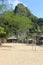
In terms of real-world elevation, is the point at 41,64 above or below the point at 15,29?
below

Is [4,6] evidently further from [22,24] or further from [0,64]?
[0,64]

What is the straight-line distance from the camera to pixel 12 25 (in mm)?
44656

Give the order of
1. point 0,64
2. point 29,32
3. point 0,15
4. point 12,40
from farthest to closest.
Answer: point 29,32 → point 12,40 → point 0,15 → point 0,64

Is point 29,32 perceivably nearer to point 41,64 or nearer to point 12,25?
point 12,25

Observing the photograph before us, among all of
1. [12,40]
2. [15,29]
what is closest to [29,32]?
[12,40]

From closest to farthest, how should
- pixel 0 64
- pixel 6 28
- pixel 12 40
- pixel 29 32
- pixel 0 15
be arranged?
pixel 0 64
pixel 0 15
pixel 6 28
pixel 12 40
pixel 29 32

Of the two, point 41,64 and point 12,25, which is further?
point 12,25

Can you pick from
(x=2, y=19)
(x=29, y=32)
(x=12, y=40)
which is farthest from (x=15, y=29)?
(x=29, y=32)

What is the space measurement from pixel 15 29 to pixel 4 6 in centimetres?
583

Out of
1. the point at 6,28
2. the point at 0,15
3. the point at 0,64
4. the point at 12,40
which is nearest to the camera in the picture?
the point at 0,64

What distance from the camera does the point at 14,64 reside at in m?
13.9

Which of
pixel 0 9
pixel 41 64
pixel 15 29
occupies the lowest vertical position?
pixel 41 64

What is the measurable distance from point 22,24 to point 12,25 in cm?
218

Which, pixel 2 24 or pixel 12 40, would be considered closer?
pixel 2 24
